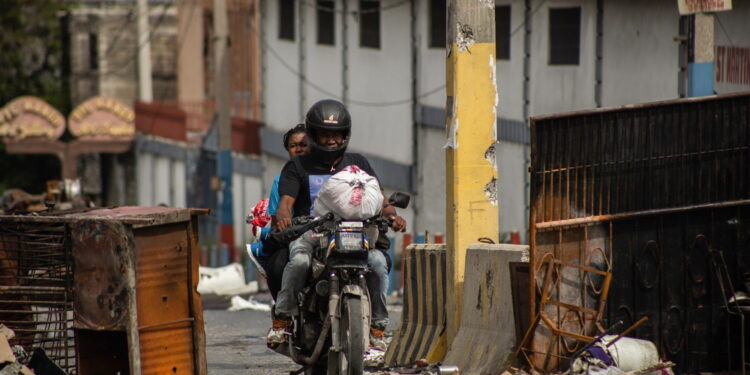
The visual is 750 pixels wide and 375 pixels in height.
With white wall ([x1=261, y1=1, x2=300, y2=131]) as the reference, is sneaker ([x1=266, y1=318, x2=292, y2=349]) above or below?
below

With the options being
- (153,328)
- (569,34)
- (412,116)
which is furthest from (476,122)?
(412,116)

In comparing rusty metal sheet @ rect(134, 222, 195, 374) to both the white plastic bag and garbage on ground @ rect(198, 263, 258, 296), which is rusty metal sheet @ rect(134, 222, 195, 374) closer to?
the white plastic bag

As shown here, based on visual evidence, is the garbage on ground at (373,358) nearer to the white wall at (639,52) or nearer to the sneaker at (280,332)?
the sneaker at (280,332)

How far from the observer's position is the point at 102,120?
118ft

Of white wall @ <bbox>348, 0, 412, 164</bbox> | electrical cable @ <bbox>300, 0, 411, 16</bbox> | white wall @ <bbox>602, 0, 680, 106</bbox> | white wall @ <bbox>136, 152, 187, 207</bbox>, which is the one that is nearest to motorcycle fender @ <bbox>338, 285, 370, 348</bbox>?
white wall @ <bbox>602, 0, 680, 106</bbox>

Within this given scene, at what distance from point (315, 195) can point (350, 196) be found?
496mm

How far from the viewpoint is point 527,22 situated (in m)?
21.3

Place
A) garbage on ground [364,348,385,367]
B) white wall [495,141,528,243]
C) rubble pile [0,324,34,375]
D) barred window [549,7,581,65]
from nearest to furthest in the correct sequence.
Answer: rubble pile [0,324,34,375] < garbage on ground [364,348,385,367] < barred window [549,7,581,65] < white wall [495,141,528,243]

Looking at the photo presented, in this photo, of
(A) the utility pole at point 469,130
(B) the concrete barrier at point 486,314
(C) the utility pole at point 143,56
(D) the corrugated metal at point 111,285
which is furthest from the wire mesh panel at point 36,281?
(C) the utility pole at point 143,56

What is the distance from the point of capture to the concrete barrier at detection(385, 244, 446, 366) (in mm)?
9430

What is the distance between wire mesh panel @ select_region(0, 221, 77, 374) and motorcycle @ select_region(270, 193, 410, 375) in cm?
127

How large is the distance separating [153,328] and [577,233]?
2.81m

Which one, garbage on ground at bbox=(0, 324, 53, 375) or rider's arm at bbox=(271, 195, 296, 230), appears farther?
rider's arm at bbox=(271, 195, 296, 230)

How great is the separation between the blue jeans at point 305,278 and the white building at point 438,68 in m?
8.70
